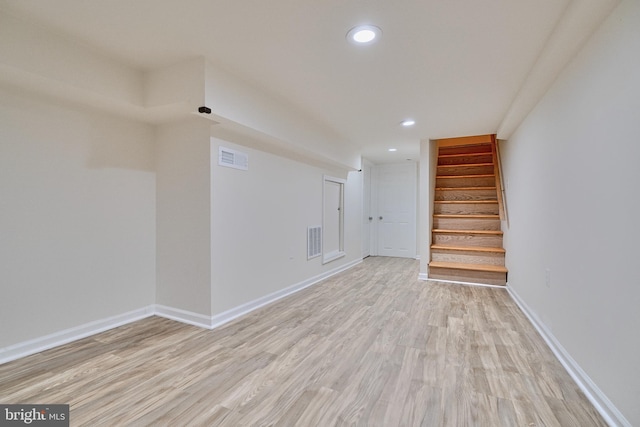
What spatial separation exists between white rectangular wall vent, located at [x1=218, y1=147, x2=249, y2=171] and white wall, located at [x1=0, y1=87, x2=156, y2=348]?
83 centimetres

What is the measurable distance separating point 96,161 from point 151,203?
61 centimetres

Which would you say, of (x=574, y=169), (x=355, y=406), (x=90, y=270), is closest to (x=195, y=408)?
(x=355, y=406)

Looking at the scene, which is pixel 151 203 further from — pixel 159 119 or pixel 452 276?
pixel 452 276

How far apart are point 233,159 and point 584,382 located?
3.13 meters

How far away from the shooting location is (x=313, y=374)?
1931 millimetres

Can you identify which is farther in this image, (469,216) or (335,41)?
(469,216)

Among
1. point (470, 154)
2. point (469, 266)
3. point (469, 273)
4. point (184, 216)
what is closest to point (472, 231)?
point (469, 266)

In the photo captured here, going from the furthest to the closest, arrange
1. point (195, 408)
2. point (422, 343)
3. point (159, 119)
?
point (159, 119) < point (422, 343) < point (195, 408)

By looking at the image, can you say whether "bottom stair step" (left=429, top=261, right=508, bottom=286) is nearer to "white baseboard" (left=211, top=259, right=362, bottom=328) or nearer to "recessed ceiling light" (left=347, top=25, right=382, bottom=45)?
"white baseboard" (left=211, top=259, right=362, bottom=328)

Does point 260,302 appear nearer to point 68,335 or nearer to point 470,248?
point 68,335

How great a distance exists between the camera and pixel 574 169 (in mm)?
1921

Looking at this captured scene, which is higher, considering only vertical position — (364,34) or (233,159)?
(364,34)

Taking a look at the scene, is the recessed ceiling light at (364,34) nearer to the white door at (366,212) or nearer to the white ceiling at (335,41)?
the white ceiling at (335,41)

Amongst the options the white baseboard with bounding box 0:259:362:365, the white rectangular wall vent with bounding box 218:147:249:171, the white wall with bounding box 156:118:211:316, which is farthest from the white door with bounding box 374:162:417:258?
the white wall with bounding box 156:118:211:316
